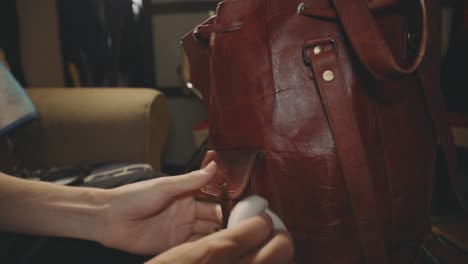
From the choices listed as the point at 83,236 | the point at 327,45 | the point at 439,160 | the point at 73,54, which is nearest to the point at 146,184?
the point at 83,236

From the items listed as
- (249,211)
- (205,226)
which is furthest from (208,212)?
(249,211)

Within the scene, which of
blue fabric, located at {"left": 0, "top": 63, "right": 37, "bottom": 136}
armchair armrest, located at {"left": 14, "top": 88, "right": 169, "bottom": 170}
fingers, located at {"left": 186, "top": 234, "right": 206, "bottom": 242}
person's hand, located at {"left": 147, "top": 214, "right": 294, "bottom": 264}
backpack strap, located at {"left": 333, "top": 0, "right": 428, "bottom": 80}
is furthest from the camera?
armchair armrest, located at {"left": 14, "top": 88, "right": 169, "bottom": 170}

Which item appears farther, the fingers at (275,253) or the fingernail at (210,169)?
the fingernail at (210,169)

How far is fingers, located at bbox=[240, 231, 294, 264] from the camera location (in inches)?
15.6

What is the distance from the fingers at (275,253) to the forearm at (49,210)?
0.30 metres

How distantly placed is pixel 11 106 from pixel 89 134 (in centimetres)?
22

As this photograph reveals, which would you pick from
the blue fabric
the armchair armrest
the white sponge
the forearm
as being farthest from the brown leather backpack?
the blue fabric

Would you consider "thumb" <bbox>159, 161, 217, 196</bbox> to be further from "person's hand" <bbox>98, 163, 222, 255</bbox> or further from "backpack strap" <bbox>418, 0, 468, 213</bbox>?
"backpack strap" <bbox>418, 0, 468, 213</bbox>

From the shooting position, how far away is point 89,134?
1.06 metres

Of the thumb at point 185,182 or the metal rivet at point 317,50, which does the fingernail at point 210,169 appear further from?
the metal rivet at point 317,50

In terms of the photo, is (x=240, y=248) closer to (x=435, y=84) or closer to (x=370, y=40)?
(x=370, y=40)

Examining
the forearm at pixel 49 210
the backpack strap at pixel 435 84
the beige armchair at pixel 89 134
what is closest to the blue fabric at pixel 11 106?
the beige armchair at pixel 89 134

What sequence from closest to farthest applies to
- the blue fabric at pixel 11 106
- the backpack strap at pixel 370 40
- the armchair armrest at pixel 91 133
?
the backpack strap at pixel 370 40 → the blue fabric at pixel 11 106 → the armchair armrest at pixel 91 133

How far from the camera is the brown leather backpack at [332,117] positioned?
1.77 feet
